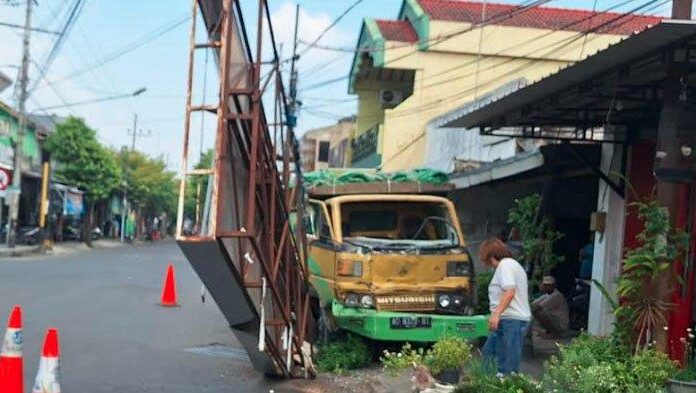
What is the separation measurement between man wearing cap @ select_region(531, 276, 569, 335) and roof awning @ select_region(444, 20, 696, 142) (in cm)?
212

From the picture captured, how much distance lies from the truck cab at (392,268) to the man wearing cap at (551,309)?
146 centimetres

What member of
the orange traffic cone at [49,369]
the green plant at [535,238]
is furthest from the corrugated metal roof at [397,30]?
the orange traffic cone at [49,369]

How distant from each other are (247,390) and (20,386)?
263 cm

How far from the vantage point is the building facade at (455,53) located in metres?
27.1

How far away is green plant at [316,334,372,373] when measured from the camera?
32.0ft

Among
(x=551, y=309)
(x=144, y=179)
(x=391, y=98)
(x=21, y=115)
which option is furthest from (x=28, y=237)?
(x=551, y=309)

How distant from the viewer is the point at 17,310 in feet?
22.5

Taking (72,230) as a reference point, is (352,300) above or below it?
above

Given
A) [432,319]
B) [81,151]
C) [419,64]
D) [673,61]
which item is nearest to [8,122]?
[81,151]

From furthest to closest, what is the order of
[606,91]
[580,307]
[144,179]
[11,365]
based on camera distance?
[144,179], [580,307], [606,91], [11,365]

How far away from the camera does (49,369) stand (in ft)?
20.9

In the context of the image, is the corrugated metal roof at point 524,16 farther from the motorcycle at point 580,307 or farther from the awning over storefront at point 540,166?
the motorcycle at point 580,307

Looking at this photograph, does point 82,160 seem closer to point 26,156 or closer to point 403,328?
point 26,156

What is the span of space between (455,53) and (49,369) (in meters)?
23.1
